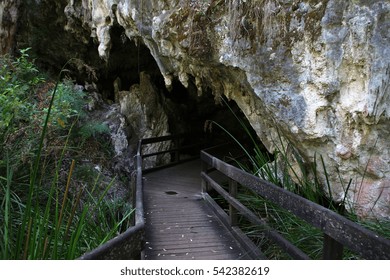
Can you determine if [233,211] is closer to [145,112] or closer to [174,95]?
[145,112]

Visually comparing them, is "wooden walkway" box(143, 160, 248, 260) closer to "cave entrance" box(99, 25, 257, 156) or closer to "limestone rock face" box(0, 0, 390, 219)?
"limestone rock face" box(0, 0, 390, 219)

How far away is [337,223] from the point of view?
7.13 feet

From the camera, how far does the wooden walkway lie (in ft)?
12.4

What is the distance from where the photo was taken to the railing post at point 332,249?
7.40 ft

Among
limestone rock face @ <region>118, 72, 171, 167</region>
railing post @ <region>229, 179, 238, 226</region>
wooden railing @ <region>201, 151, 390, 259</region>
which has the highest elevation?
limestone rock face @ <region>118, 72, 171, 167</region>

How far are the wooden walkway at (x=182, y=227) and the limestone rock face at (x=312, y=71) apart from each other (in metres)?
1.48

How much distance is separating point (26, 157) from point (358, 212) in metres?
4.28

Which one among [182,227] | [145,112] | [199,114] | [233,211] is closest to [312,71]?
[233,211]

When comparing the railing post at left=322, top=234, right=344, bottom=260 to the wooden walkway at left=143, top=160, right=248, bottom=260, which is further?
the wooden walkway at left=143, top=160, right=248, bottom=260

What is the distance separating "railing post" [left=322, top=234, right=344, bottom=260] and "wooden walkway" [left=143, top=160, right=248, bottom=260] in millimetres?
1386

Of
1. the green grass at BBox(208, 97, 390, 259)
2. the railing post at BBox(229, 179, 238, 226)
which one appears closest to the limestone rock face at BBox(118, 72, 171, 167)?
the green grass at BBox(208, 97, 390, 259)

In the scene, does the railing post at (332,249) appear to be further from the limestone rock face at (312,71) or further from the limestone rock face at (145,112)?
the limestone rock face at (145,112)

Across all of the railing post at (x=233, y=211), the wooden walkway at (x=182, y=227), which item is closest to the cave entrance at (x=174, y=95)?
the wooden walkway at (x=182, y=227)

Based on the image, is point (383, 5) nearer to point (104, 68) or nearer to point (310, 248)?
point (310, 248)
